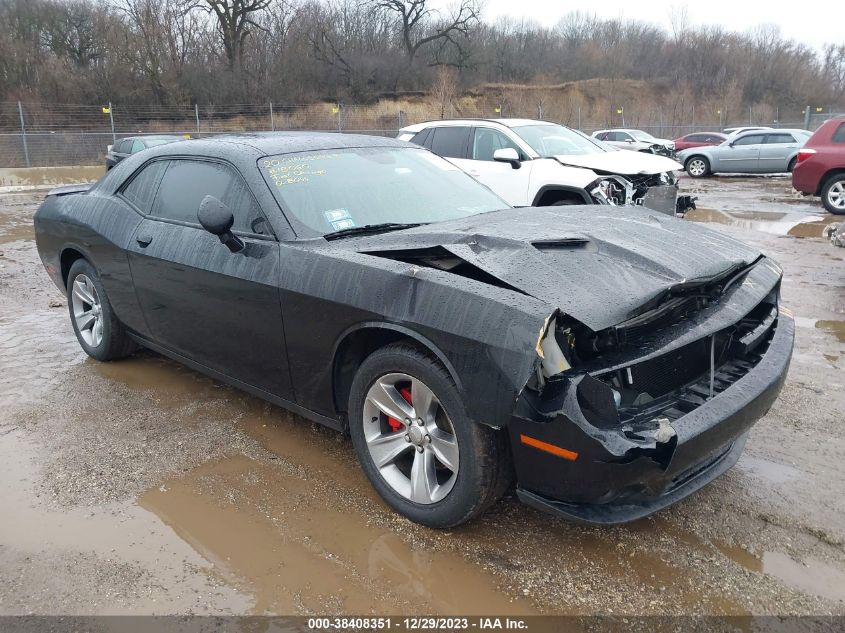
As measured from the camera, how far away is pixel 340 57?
145 ft

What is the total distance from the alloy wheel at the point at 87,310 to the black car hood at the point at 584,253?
8.55 ft

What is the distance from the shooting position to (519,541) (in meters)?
2.78

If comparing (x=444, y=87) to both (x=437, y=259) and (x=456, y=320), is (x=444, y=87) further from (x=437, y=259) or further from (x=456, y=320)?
(x=456, y=320)

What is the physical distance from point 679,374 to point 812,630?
100 centimetres

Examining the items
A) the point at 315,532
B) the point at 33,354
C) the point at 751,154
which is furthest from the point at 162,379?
the point at 751,154

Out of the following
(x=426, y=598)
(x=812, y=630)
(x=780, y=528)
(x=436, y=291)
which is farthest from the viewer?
(x=780, y=528)

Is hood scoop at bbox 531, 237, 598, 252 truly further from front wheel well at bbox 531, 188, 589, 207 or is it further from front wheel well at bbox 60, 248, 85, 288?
front wheel well at bbox 531, 188, 589, 207

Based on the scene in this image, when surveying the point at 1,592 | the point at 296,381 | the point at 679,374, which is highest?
the point at 679,374

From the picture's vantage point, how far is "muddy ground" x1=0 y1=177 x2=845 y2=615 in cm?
246

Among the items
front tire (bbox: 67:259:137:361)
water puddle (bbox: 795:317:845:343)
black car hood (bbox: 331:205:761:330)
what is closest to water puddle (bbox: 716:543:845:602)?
black car hood (bbox: 331:205:761:330)

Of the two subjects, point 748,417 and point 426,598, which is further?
point 748,417

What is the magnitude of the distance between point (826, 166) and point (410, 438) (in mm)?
12304

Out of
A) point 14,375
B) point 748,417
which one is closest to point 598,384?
point 748,417

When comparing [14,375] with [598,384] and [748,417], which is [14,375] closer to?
[598,384]
